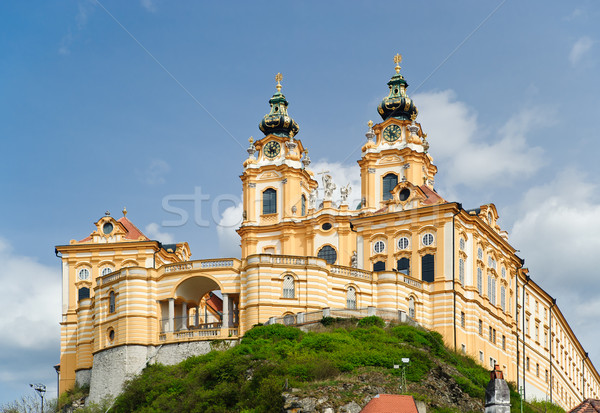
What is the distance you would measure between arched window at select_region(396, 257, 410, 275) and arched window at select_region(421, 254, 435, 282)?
127 cm

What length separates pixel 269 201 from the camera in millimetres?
99750

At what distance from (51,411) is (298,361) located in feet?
70.9

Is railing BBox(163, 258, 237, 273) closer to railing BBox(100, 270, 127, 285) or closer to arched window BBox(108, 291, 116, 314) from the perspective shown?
railing BBox(100, 270, 127, 285)

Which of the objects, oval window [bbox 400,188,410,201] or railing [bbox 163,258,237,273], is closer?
railing [bbox 163,258,237,273]

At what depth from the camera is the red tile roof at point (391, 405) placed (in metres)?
53.7

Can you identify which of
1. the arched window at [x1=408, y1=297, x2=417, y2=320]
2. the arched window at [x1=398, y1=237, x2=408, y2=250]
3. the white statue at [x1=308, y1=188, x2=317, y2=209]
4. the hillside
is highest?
the white statue at [x1=308, y1=188, x2=317, y2=209]

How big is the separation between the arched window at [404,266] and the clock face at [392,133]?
15.3 metres

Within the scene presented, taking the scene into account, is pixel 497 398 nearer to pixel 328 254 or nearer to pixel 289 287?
pixel 289 287

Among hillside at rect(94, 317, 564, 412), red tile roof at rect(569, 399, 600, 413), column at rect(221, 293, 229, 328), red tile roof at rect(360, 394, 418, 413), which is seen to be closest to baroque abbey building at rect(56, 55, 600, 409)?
column at rect(221, 293, 229, 328)

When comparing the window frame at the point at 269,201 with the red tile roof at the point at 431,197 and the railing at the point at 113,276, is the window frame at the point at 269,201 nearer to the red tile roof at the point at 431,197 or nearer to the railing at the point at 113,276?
the red tile roof at the point at 431,197

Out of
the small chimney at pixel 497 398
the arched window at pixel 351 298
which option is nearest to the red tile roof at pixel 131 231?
the arched window at pixel 351 298

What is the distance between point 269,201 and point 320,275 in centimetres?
2260

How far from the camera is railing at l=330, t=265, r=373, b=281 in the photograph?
3142 inches

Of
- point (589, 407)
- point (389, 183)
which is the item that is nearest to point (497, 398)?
point (589, 407)
